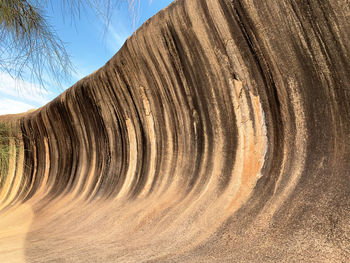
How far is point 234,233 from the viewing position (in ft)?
3.80

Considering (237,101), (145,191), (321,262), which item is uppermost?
(237,101)

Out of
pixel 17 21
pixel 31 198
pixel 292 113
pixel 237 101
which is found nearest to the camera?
pixel 292 113

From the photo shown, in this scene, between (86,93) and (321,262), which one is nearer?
(321,262)

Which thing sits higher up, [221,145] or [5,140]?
[5,140]

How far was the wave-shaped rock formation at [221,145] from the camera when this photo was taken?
3.57ft

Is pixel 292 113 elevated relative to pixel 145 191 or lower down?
elevated

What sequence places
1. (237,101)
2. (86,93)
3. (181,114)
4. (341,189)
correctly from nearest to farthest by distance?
(341,189) < (237,101) < (181,114) < (86,93)

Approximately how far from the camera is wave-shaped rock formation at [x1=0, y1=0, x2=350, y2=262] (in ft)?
3.57

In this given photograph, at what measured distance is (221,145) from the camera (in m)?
1.69

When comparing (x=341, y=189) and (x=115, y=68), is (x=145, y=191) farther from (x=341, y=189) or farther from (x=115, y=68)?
(x=341, y=189)

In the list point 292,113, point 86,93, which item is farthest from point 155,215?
point 86,93

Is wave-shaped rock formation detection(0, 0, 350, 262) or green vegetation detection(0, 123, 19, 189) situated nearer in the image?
wave-shaped rock formation detection(0, 0, 350, 262)

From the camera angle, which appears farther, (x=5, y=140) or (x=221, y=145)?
(x=5, y=140)

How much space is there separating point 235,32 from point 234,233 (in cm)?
96
